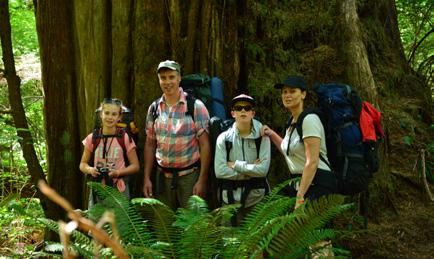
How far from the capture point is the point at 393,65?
30.2 feet

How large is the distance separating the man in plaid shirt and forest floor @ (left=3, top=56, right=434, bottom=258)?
155cm

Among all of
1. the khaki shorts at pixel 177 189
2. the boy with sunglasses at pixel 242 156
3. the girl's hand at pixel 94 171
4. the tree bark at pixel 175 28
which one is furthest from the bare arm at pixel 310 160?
the tree bark at pixel 175 28

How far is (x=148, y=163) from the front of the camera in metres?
5.06

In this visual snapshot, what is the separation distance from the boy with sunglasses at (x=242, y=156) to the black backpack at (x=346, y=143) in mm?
578

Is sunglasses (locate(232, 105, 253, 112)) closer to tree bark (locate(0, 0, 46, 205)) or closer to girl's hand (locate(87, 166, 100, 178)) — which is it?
girl's hand (locate(87, 166, 100, 178))

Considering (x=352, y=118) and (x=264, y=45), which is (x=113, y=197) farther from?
(x=264, y=45)

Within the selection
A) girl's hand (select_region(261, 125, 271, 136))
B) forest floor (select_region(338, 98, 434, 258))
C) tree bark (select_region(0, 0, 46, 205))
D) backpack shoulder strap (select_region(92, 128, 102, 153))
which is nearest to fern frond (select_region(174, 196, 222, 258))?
girl's hand (select_region(261, 125, 271, 136))

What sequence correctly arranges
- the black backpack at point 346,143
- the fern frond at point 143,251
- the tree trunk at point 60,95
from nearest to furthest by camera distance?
the fern frond at point 143,251, the black backpack at point 346,143, the tree trunk at point 60,95

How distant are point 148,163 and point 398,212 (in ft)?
11.6

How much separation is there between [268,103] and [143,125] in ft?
4.84

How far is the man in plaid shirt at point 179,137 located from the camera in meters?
4.73

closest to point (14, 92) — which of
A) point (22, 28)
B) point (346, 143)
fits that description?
point (346, 143)

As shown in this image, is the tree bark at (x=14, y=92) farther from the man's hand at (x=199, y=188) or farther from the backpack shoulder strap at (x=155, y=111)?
the man's hand at (x=199, y=188)

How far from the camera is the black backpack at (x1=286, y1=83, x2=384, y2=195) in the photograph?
14.0 ft
